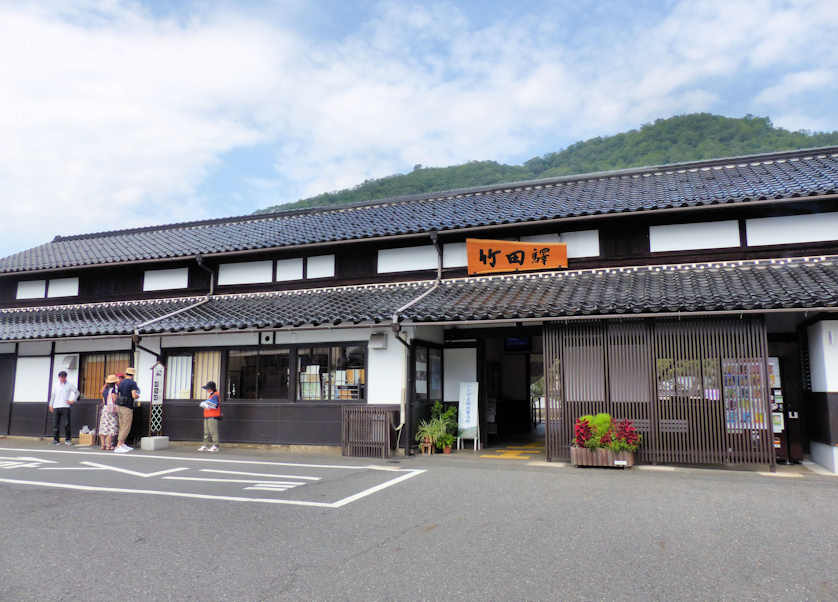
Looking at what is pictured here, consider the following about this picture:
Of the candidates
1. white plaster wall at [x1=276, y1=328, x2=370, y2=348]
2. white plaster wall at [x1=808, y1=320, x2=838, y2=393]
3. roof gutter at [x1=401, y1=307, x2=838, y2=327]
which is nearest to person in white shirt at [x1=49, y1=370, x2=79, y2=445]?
white plaster wall at [x1=276, y1=328, x2=370, y2=348]

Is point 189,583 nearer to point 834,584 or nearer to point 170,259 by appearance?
point 834,584

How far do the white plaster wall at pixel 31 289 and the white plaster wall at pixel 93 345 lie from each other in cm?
298

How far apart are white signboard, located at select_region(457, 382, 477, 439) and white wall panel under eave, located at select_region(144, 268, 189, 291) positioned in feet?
26.0

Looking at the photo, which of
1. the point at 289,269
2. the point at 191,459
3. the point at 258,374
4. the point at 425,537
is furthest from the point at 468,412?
the point at 425,537

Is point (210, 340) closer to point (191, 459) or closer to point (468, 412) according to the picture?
point (191, 459)

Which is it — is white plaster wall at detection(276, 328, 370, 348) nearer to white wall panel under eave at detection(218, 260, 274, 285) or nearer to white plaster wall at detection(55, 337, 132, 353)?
white wall panel under eave at detection(218, 260, 274, 285)

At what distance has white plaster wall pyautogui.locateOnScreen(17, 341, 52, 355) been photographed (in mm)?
14328

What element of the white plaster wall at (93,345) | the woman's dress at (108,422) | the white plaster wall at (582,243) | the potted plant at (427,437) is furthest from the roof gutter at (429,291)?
the white plaster wall at (93,345)

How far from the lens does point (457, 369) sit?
1283 cm

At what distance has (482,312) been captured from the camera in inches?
400

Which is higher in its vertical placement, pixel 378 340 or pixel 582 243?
pixel 582 243

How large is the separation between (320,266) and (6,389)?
8.64 metres

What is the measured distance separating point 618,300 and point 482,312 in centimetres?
229

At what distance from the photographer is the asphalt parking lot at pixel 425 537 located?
162 inches
